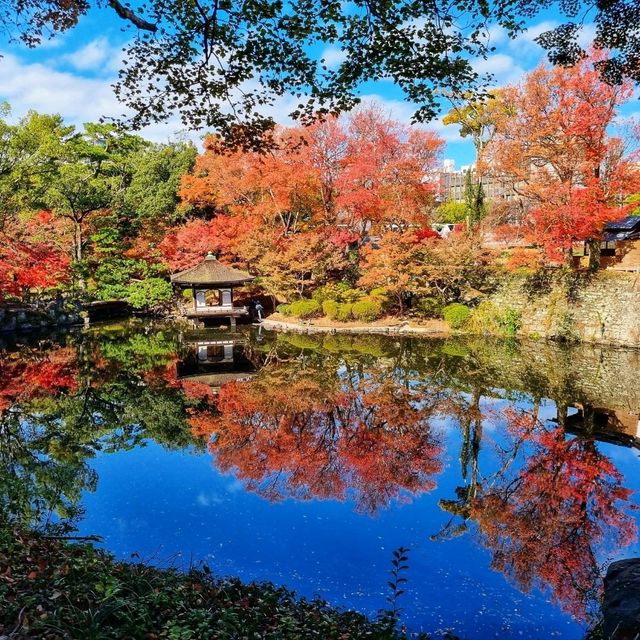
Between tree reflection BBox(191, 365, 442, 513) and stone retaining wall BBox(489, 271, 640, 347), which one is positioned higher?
stone retaining wall BBox(489, 271, 640, 347)

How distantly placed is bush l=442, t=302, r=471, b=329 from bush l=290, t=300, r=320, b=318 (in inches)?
221

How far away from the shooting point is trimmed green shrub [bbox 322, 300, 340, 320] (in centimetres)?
2088

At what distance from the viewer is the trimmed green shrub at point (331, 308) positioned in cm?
2088

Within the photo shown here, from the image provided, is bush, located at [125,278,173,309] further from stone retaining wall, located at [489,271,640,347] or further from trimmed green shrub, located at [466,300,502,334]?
stone retaining wall, located at [489,271,640,347]

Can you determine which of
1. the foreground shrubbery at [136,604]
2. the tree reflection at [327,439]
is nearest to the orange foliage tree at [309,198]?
the tree reflection at [327,439]

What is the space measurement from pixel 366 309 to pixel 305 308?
2730mm

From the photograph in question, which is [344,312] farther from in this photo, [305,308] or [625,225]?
[625,225]

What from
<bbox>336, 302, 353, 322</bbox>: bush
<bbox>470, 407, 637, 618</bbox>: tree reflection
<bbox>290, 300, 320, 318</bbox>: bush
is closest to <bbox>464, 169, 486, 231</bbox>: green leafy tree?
<bbox>336, 302, 353, 322</bbox>: bush

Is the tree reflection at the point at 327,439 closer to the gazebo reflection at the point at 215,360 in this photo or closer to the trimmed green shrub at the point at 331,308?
the gazebo reflection at the point at 215,360

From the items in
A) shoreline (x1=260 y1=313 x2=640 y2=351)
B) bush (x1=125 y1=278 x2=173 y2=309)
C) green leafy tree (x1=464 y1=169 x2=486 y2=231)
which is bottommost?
shoreline (x1=260 y1=313 x2=640 y2=351)

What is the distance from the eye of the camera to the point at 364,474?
24.5 feet

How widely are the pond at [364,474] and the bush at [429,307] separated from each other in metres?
6.34

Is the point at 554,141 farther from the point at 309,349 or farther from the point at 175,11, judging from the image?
the point at 175,11

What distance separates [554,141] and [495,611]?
1514cm
